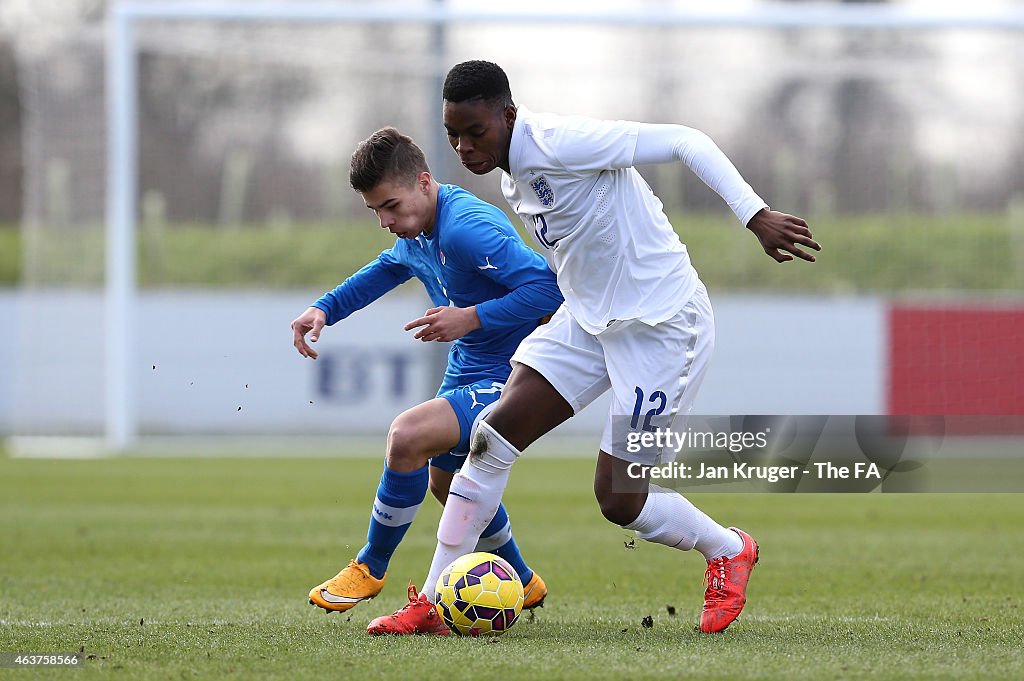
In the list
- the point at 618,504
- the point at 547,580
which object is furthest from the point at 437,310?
the point at 547,580

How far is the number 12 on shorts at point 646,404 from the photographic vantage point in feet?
16.8

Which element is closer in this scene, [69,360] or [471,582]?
[471,582]

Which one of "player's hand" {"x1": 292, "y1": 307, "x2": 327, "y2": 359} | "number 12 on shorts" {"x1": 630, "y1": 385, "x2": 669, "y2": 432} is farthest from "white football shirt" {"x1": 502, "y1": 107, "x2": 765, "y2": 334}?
"player's hand" {"x1": 292, "y1": 307, "x2": 327, "y2": 359}

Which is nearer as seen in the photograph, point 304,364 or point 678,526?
point 678,526

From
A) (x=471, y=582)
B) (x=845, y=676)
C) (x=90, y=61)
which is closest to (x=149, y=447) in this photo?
(x=90, y=61)

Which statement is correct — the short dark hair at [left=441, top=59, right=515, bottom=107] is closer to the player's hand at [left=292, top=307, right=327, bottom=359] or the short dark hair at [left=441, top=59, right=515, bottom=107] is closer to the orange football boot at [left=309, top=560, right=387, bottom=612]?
the player's hand at [left=292, top=307, right=327, bottom=359]

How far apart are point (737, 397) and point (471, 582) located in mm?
12747

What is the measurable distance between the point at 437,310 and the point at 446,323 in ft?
0.18

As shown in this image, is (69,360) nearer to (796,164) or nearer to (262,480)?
(262,480)

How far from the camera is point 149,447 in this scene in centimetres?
1703

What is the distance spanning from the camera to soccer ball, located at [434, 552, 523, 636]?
16.4ft

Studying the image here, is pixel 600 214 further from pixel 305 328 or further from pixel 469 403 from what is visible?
pixel 305 328

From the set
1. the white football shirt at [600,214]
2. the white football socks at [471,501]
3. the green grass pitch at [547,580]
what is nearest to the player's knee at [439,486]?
the green grass pitch at [547,580]

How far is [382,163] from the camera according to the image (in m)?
5.25
